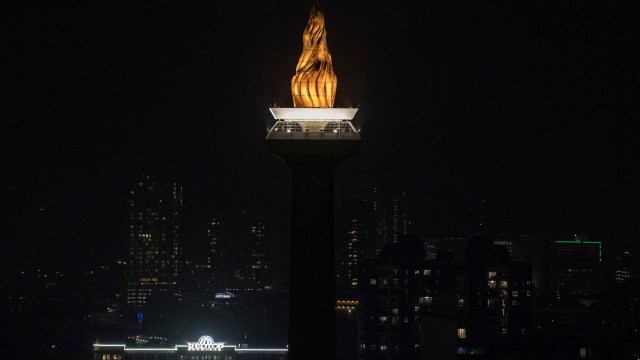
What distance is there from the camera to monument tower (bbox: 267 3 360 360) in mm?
19641

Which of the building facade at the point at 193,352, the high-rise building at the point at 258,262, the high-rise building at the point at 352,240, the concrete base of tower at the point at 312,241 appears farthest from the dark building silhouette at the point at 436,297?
the high-rise building at the point at 258,262

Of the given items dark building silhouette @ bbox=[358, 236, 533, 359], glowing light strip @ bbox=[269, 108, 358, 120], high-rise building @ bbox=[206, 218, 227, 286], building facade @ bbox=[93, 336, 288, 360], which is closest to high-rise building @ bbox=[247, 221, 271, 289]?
high-rise building @ bbox=[206, 218, 227, 286]

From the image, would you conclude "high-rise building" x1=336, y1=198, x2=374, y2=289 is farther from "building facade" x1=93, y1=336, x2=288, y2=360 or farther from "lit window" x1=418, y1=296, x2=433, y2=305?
"lit window" x1=418, y1=296, x2=433, y2=305

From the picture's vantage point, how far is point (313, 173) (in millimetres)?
20125

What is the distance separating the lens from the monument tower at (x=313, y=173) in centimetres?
1964

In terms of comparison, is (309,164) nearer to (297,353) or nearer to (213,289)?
(297,353)

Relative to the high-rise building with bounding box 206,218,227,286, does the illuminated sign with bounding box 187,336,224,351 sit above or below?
below

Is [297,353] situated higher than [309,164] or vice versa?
[309,164]

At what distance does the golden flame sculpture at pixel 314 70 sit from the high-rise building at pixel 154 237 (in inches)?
2881

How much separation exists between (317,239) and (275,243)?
73.3 metres

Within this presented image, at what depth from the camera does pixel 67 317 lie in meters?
83.4

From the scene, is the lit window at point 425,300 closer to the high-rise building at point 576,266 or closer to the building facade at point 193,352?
the building facade at point 193,352

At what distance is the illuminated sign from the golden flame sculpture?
44.6 meters

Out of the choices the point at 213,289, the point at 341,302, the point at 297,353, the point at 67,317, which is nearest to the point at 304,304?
the point at 297,353
